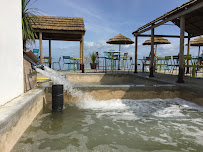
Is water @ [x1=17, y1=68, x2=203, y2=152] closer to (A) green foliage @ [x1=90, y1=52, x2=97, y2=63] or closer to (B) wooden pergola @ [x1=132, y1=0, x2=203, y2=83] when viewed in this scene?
(B) wooden pergola @ [x1=132, y1=0, x2=203, y2=83]

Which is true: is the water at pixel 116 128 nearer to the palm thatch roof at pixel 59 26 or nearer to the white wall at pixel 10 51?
the white wall at pixel 10 51

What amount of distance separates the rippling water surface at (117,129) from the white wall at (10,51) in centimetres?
82

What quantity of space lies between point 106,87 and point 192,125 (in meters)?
2.60

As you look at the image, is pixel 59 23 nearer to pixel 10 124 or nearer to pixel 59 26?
pixel 59 26

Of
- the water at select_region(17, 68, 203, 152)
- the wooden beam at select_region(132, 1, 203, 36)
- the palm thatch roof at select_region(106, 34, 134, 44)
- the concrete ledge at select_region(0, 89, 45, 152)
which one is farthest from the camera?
the palm thatch roof at select_region(106, 34, 134, 44)

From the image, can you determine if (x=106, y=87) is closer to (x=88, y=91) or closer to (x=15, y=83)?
(x=88, y=91)

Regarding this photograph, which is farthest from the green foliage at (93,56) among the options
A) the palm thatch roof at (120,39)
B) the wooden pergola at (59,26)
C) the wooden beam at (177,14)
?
the wooden beam at (177,14)

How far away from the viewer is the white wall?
2576mm

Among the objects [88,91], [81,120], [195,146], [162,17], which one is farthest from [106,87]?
[162,17]

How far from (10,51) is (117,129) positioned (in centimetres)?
245

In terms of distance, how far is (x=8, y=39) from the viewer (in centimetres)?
283

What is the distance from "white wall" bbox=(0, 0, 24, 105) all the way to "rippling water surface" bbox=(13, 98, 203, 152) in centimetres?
82

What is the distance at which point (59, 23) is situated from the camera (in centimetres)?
1010

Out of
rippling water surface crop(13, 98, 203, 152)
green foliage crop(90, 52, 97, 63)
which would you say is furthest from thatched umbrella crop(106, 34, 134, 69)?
rippling water surface crop(13, 98, 203, 152)
